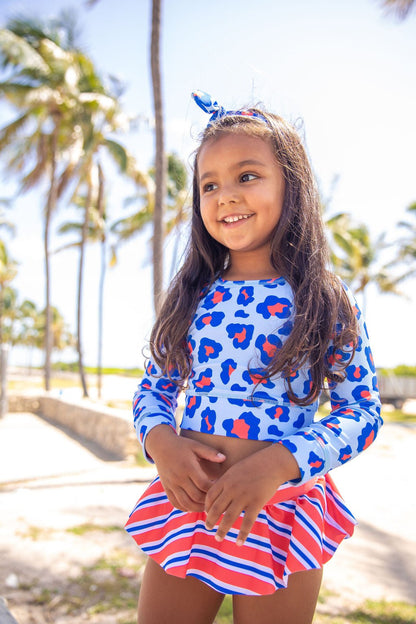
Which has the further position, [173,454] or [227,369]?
[227,369]

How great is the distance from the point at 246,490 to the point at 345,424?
0.27 m

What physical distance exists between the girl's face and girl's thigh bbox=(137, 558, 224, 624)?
815mm

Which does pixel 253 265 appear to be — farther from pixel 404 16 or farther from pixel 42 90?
pixel 42 90

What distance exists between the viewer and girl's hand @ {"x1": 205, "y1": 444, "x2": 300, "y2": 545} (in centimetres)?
92

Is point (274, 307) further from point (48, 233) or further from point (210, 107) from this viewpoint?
point (48, 233)

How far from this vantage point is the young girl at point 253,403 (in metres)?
1.03

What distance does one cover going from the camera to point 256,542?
41.5 inches

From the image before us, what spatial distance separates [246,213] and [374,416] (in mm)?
568

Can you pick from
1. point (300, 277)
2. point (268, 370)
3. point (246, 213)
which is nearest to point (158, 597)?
point (268, 370)

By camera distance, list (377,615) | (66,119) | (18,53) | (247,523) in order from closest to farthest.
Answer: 1. (247,523)
2. (377,615)
3. (18,53)
4. (66,119)

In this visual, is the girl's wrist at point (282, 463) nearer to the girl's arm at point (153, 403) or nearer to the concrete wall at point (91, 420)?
A: the girl's arm at point (153, 403)

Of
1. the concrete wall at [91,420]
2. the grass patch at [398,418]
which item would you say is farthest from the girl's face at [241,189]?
the grass patch at [398,418]

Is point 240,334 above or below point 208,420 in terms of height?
above

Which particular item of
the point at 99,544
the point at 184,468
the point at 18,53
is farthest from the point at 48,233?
the point at 184,468
